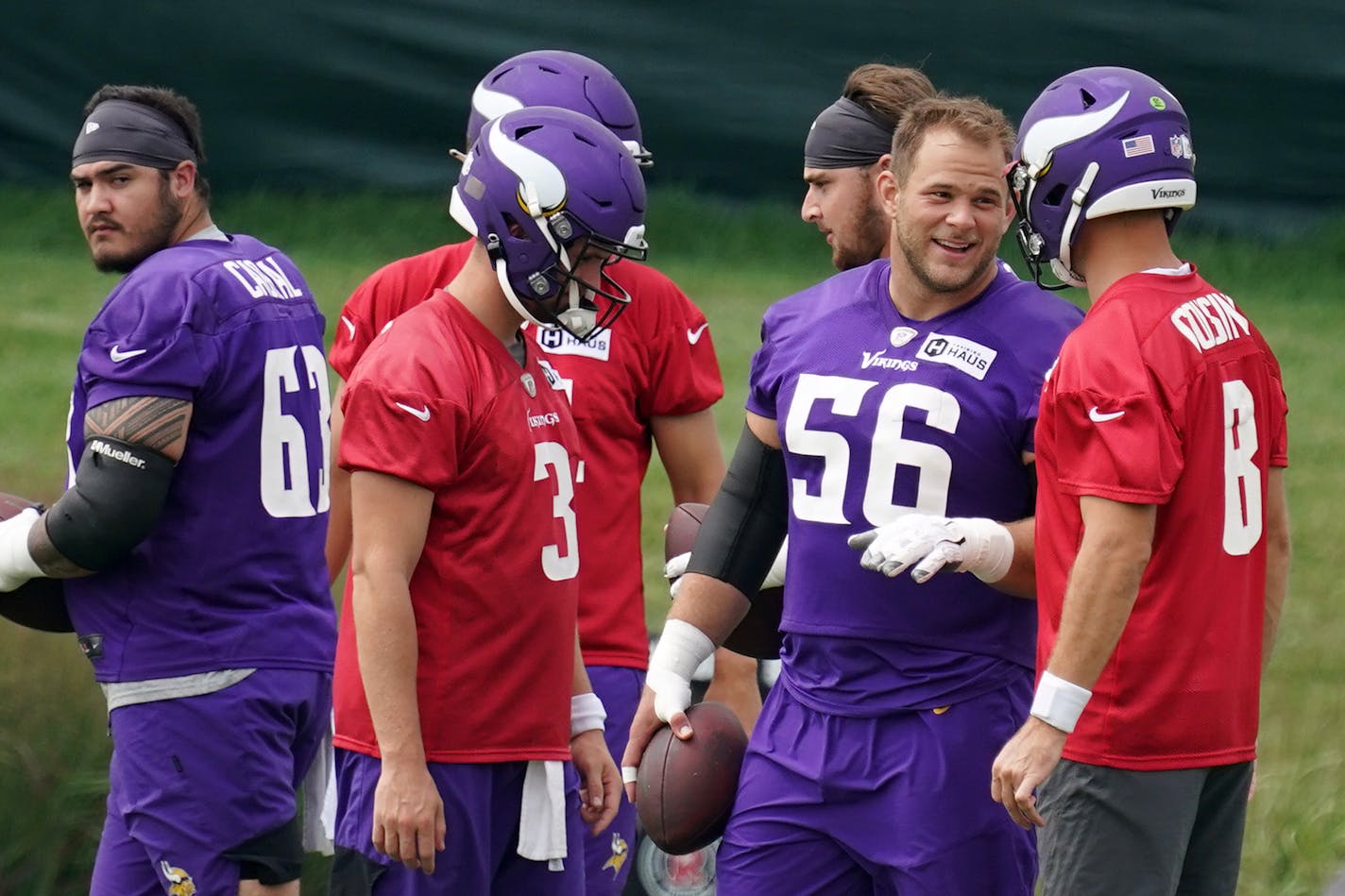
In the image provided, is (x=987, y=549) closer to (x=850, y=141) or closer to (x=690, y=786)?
(x=690, y=786)

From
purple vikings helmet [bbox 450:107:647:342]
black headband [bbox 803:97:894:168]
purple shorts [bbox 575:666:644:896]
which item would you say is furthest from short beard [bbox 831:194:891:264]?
purple shorts [bbox 575:666:644:896]

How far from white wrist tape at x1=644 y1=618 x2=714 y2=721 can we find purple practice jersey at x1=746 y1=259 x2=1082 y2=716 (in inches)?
10.5

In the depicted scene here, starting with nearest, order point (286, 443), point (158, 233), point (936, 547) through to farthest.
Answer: point (936, 547) → point (286, 443) → point (158, 233)

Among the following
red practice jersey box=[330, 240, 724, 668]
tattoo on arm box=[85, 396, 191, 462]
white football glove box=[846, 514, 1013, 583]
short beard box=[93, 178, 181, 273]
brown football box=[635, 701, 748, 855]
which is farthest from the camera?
red practice jersey box=[330, 240, 724, 668]

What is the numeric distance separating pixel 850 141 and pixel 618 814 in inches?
59.8

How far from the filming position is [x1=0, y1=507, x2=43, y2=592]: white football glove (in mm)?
3984

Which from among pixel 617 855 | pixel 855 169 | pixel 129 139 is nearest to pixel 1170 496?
pixel 855 169

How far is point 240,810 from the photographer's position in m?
4.01

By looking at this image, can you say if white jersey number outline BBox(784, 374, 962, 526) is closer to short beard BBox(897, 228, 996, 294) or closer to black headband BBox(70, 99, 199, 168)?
short beard BBox(897, 228, 996, 294)

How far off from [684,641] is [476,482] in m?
0.66

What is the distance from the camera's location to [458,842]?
11.0ft

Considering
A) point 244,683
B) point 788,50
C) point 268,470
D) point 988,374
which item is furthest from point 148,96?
point 788,50

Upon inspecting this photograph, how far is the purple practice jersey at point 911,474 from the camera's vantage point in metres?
3.45

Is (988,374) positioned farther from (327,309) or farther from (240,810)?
(327,309)
